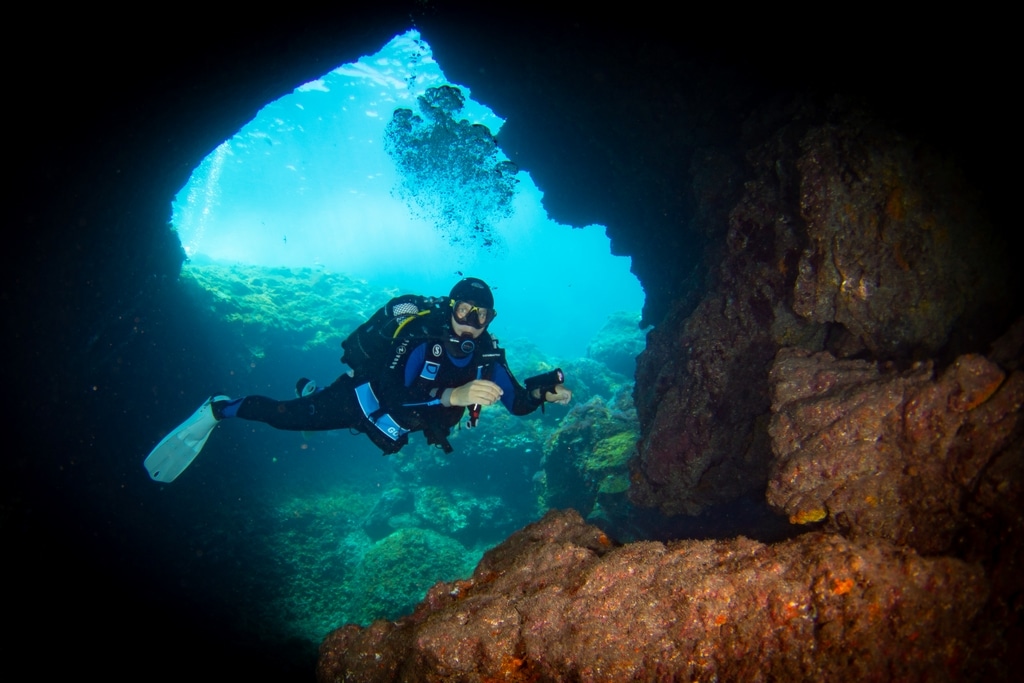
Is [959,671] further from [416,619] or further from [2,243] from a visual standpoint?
[2,243]

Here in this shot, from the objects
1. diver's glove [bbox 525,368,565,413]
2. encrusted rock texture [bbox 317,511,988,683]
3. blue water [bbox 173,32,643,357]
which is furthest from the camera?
blue water [bbox 173,32,643,357]

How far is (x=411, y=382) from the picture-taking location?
4.99 metres

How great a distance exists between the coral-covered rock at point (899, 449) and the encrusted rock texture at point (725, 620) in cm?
63

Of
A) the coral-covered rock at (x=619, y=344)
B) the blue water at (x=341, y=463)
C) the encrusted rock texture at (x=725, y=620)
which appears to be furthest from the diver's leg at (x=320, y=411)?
the coral-covered rock at (x=619, y=344)

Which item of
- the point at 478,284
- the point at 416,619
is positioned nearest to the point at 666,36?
the point at 478,284

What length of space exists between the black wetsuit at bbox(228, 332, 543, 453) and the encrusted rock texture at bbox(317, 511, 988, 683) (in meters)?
2.81

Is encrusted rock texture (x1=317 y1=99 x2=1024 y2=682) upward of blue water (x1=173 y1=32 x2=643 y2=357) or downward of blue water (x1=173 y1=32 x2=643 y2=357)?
downward

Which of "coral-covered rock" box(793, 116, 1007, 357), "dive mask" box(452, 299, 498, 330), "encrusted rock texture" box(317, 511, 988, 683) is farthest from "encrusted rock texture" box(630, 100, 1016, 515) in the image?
"dive mask" box(452, 299, 498, 330)

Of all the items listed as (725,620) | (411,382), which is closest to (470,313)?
(411,382)

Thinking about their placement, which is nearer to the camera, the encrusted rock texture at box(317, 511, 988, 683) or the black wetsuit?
the encrusted rock texture at box(317, 511, 988, 683)

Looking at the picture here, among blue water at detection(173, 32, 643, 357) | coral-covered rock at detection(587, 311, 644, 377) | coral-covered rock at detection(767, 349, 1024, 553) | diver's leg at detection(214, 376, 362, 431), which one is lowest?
coral-covered rock at detection(767, 349, 1024, 553)

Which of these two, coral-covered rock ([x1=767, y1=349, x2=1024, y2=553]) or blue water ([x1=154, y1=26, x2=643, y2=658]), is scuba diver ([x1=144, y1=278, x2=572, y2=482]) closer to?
coral-covered rock ([x1=767, y1=349, x2=1024, y2=553])

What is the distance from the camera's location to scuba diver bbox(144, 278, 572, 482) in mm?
4957

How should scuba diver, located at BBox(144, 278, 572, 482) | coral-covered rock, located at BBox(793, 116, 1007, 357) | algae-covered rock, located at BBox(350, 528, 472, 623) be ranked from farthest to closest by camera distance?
algae-covered rock, located at BBox(350, 528, 472, 623), scuba diver, located at BBox(144, 278, 572, 482), coral-covered rock, located at BBox(793, 116, 1007, 357)
